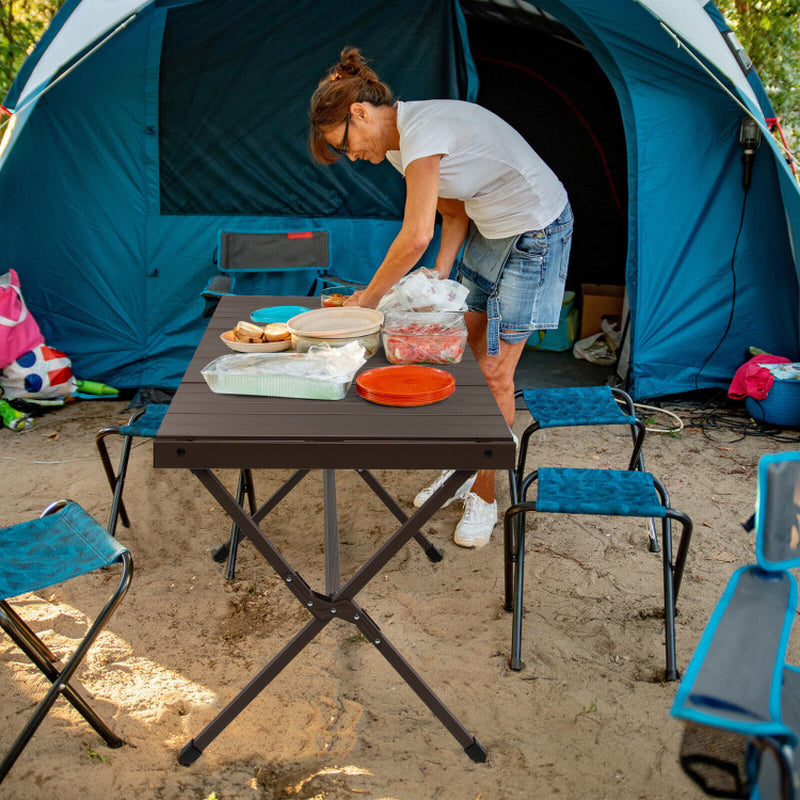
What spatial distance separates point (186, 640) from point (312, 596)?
734 millimetres

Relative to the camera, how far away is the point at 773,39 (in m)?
6.00

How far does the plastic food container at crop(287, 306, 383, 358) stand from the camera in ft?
7.04

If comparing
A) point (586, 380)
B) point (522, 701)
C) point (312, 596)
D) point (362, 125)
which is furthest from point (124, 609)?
point (586, 380)

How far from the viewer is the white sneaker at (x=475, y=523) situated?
301 centimetres

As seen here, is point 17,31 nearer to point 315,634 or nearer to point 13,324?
point 13,324

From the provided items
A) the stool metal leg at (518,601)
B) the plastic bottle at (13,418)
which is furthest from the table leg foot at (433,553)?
the plastic bottle at (13,418)

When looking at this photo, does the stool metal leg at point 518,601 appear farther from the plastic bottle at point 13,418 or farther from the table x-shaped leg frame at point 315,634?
the plastic bottle at point 13,418

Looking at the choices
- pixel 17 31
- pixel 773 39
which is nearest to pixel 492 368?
pixel 773 39

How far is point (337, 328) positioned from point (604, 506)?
3.04ft

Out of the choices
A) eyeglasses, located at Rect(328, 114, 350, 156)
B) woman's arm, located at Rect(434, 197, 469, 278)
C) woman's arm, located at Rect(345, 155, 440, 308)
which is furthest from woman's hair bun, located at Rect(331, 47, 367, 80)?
woman's arm, located at Rect(434, 197, 469, 278)

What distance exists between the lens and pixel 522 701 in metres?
2.22

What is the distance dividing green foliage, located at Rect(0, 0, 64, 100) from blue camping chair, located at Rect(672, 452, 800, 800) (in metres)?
5.27

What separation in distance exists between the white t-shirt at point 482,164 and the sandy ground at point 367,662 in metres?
1.28

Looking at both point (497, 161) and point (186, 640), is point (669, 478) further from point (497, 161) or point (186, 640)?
point (186, 640)
